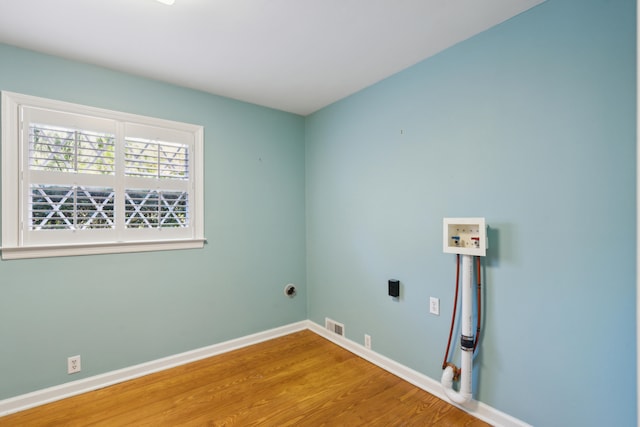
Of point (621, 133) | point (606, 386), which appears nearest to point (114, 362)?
point (606, 386)

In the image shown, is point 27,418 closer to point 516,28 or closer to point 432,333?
point 432,333

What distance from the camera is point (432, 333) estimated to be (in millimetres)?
2252

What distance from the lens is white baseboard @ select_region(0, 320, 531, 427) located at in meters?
1.93

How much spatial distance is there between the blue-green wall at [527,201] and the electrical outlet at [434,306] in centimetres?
4

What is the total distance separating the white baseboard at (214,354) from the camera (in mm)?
1931

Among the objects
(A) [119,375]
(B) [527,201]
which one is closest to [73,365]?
(A) [119,375]

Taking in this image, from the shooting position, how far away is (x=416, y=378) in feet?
7.63

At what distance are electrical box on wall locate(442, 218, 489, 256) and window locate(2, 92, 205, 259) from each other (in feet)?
6.90

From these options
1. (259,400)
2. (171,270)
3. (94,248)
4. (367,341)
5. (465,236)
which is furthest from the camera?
(367,341)

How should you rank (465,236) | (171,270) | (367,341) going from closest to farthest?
(465,236) → (171,270) → (367,341)

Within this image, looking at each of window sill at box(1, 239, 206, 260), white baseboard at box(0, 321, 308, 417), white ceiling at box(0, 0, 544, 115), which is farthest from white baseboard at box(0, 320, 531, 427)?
white ceiling at box(0, 0, 544, 115)

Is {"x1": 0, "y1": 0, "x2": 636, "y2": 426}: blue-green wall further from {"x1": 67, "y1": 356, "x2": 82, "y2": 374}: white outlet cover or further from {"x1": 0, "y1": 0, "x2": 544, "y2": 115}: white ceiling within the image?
{"x1": 0, "y1": 0, "x2": 544, "y2": 115}: white ceiling

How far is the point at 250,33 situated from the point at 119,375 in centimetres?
273

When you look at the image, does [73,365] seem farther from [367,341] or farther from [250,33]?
[250,33]
